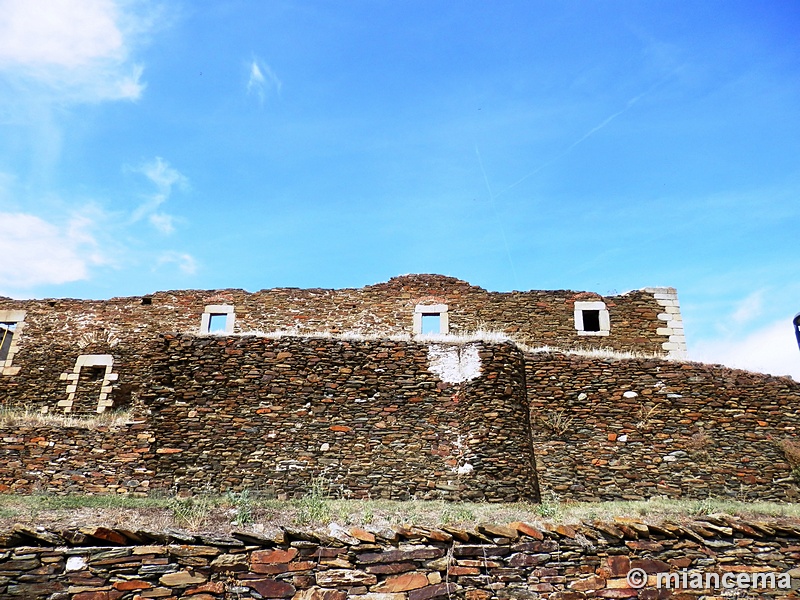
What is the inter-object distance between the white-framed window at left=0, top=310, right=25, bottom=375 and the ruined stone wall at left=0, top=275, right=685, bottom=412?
7cm

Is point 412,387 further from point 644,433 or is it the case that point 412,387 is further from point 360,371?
point 644,433

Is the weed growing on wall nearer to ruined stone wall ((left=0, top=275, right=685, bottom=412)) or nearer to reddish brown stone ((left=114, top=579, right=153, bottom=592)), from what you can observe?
ruined stone wall ((left=0, top=275, right=685, bottom=412))

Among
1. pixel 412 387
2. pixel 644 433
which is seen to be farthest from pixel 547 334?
pixel 412 387

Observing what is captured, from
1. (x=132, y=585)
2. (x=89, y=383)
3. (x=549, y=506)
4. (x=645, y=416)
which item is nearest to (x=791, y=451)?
(x=645, y=416)

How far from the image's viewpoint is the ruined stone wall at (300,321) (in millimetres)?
16984

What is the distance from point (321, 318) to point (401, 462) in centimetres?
772

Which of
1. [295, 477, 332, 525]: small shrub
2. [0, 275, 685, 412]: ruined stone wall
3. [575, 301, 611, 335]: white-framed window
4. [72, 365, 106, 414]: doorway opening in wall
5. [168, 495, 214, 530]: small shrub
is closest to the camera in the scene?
[168, 495, 214, 530]: small shrub

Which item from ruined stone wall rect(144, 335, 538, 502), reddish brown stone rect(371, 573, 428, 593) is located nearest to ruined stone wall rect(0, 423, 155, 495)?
ruined stone wall rect(144, 335, 538, 502)

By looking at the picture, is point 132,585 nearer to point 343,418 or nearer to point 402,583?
point 402,583

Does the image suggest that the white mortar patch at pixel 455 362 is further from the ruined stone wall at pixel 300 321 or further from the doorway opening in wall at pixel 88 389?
the doorway opening in wall at pixel 88 389

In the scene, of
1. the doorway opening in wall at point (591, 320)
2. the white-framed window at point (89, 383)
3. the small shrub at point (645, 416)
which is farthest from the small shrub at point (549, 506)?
the white-framed window at point (89, 383)

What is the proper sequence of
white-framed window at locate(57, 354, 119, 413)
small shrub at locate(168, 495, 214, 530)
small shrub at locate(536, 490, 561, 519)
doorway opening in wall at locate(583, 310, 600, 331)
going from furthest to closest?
doorway opening in wall at locate(583, 310, 600, 331) < white-framed window at locate(57, 354, 119, 413) < small shrub at locate(536, 490, 561, 519) < small shrub at locate(168, 495, 214, 530)

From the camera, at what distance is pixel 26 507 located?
7844 mm

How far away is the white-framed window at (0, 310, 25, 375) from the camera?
17.7 metres
